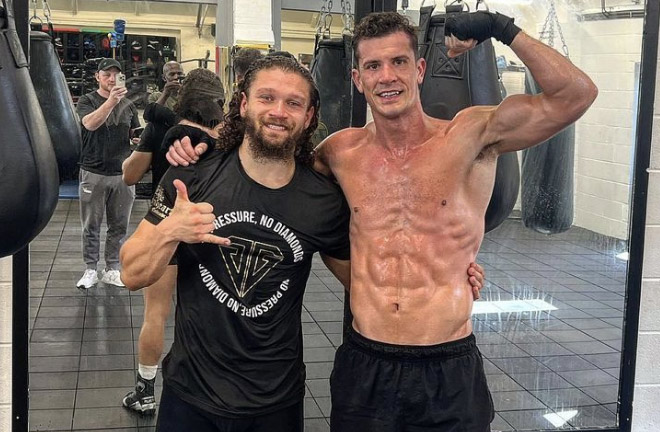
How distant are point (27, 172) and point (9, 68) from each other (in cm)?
26

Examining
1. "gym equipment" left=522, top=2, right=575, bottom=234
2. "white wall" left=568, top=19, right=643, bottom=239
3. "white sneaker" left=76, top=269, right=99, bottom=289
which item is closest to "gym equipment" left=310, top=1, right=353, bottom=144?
"gym equipment" left=522, top=2, right=575, bottom=234

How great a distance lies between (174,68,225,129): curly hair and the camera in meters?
2.69

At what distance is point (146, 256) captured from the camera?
1851mm

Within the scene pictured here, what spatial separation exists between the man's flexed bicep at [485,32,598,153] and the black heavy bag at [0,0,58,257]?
116 cm

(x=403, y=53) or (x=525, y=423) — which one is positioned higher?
(x=403, y=53)

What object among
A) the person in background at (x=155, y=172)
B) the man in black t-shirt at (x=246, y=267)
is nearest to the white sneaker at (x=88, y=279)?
the person in background at (x=155, y=172)

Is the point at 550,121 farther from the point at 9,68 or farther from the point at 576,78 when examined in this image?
the point at 9,68

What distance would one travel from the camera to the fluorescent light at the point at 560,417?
312cm

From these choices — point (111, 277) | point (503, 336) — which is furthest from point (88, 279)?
point (503, 336)

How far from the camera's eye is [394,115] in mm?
2021

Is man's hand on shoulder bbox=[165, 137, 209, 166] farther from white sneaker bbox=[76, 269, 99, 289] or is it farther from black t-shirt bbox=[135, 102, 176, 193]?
white sneaker bbox=[76, 269, 99, 289]

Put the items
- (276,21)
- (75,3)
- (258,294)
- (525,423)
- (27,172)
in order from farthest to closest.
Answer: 1. (525,423)
2. (276,21)
3. (75,3)
4. (258,294)
5. (27,172)

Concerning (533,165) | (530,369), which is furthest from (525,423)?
(533,165)

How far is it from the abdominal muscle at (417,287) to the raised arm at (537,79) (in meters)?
0.36
